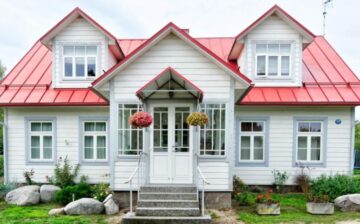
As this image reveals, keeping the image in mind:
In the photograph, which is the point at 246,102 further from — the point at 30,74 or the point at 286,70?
the point at 30,74

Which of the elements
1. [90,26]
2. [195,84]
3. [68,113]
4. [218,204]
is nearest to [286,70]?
[195,84]

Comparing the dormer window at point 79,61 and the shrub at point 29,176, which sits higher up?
the dormer window at point 79,61

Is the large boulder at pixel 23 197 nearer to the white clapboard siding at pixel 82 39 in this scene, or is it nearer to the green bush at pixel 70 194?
the green bush at pixel 70 194

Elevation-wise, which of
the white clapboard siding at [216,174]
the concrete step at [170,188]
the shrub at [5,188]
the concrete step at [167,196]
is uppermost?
the white clapboard siding at [216,174]

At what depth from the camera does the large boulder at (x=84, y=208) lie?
7.27 metres

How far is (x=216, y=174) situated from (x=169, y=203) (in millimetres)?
1646

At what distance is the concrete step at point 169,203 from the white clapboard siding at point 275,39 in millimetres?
5471

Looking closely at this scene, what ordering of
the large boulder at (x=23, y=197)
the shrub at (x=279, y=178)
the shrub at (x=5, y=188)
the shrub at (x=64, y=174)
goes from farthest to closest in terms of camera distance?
the shrub at (x=64, y=174) < the shrub at (x=279, y=178) < the shrub at (x=5, y=188) < the large boulder at (x=23, y=197)

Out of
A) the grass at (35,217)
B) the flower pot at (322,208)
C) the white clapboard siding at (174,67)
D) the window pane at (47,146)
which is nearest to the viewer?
the grass at (35,217)

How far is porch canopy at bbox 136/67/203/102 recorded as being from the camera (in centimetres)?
713

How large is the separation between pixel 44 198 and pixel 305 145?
31.1ft

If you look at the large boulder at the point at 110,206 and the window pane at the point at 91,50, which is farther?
the window pane at the point at 91,50

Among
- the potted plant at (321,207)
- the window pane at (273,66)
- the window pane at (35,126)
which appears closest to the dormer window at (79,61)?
the window pane at (35,126)

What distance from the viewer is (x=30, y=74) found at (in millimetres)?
10867
